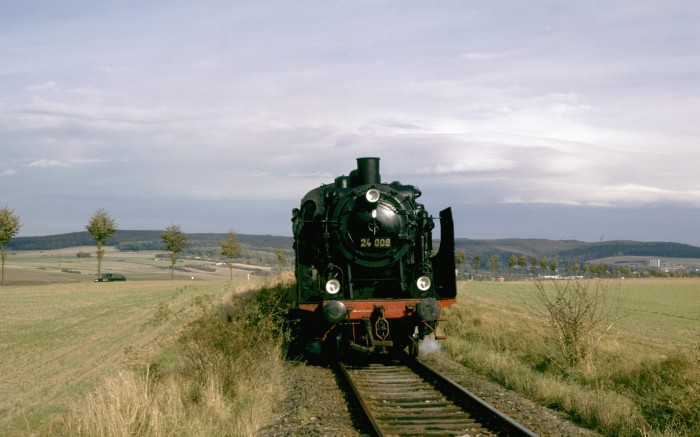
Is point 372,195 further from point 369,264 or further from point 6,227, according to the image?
point 6,227

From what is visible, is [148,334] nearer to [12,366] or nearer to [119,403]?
[12,366]

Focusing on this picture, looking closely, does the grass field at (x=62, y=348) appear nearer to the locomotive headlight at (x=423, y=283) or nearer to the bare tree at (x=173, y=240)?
the locomotive headlight at (x=423, y=283)

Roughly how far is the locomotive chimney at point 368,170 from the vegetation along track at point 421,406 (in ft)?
12.8

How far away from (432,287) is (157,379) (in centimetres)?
536

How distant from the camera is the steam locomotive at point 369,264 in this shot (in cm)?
1158

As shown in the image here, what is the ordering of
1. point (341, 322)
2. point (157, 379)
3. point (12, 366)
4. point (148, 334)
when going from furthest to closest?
point (148, 334), point (12, 366), point (341, 322), point (157, 379)

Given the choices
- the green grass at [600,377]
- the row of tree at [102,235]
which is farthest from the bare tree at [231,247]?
the green grass at [600,377]

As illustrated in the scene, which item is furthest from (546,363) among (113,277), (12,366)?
(113,277)

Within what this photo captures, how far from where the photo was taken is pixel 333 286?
11648mm

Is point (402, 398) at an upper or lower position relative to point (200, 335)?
lower

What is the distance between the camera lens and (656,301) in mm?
51844

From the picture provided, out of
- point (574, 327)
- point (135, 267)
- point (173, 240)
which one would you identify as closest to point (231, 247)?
point (173, 240)

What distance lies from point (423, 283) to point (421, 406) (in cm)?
368

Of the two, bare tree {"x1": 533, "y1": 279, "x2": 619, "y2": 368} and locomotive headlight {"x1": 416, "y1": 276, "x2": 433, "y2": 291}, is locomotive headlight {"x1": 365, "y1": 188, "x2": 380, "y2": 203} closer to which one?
locomotive headlight {"x1": 416, "y1": 276, "x2": 433, "y2": 291}
